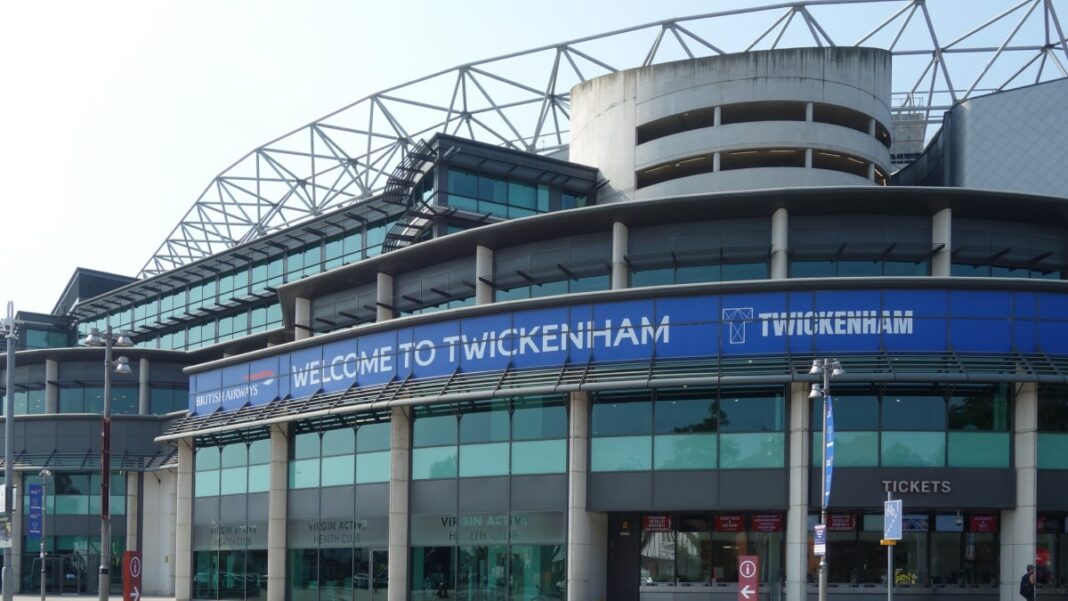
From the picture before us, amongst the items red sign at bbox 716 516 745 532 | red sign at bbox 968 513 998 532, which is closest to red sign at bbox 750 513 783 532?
red sign at bbox 716 516 745 532

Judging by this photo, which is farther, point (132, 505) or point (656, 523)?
point (132, 505)

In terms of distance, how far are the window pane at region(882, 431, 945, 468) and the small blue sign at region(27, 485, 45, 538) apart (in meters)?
33.7

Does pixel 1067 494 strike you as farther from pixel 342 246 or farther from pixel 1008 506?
pixel 342 246

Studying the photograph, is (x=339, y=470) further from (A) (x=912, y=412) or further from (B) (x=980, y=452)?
(B) (x=980, y=452)

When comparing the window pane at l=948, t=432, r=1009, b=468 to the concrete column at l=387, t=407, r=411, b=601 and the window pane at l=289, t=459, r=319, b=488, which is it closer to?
the concrete column at l=387, t=407, r=411, b=601

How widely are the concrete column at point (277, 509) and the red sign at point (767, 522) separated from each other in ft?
66.9

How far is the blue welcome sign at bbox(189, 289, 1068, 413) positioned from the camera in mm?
38250

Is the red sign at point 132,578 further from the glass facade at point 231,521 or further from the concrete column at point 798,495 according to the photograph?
the concrete column at point 798,495

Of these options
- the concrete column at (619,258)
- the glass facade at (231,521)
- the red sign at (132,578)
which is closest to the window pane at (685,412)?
the concrete column at (619,258)

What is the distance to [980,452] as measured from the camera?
125 ft

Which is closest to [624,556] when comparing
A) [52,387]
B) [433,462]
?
[433,462]

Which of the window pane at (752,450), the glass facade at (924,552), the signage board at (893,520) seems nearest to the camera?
the signage board at (893,520)

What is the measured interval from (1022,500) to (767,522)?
7.91m

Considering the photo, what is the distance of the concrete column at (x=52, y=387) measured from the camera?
70875 mm
